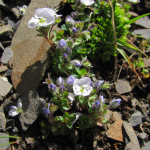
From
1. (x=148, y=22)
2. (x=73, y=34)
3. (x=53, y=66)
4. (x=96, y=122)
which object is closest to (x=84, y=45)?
(x=73, y=34)

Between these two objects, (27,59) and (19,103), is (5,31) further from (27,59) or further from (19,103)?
(19,103)

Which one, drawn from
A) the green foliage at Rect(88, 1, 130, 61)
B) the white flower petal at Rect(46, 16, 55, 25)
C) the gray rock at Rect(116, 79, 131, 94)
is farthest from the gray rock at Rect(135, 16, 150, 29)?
the white flower petal at Rect(46, 16, 55, 25)

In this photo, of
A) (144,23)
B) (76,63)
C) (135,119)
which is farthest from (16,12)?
(135,119)

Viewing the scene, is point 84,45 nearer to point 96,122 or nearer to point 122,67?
point 122,67

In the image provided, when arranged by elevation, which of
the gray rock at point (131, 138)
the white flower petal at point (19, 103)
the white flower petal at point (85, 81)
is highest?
the white flower petal at point (85, 81)

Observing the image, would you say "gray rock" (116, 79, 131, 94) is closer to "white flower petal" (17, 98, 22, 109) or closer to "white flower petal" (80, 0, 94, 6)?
"white flower petal" (80, 0, 94, 6)

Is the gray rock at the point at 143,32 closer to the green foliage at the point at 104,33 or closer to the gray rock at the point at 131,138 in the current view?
the green foliage at the point at 104,33

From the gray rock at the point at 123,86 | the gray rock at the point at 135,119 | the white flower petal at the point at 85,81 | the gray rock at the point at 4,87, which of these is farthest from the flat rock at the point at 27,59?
the gray rock at the point at 135,119
